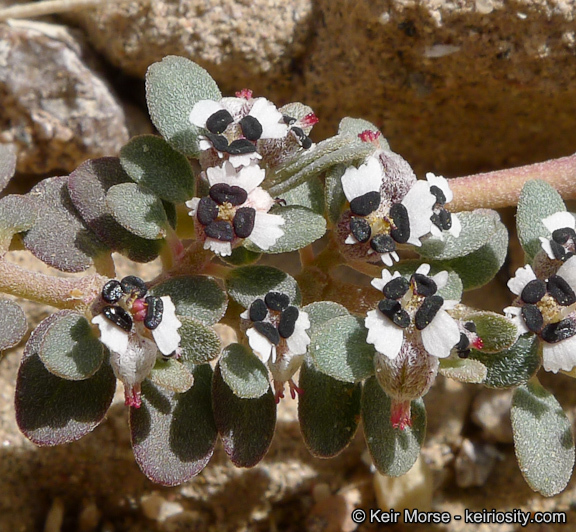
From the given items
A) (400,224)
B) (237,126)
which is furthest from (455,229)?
(237,126)

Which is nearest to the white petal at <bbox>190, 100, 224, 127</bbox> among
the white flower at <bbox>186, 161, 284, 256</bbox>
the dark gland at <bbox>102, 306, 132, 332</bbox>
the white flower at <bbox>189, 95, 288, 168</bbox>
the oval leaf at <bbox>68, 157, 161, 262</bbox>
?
the white flower at <bbox>189, 95, 288, 168</bbox>

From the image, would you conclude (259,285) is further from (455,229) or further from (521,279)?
(521,279)

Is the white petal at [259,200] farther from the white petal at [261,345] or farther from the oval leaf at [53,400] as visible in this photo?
the oval leaf at [53,400]

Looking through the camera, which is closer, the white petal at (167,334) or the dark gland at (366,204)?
the white petal at (167,334)

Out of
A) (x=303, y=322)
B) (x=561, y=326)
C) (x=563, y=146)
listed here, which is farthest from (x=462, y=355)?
(x=563, y=146)

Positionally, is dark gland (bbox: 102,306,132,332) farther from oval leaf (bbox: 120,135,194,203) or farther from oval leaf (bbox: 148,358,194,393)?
oval leaf (bbox: 120,135,194,203)

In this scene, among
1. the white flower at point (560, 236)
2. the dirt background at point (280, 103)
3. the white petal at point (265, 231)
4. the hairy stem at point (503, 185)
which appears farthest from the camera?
the dirt background at point (280, 103)

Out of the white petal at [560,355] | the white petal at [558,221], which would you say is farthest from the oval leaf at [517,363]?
the white petal at [558,221]
